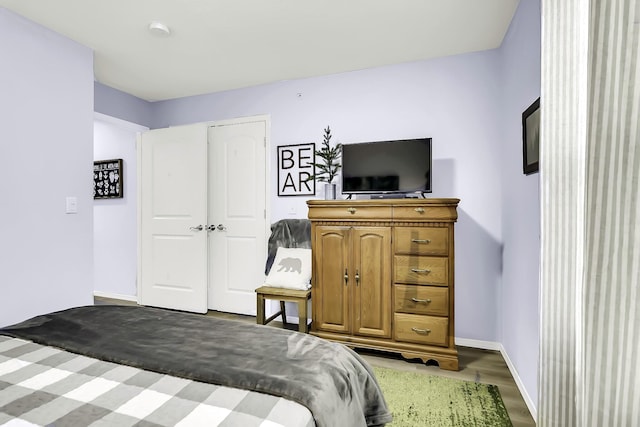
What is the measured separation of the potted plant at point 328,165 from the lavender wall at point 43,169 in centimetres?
202

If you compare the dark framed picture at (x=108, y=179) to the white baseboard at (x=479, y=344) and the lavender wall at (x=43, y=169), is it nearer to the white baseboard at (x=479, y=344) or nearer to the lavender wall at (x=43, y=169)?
the lavender wall at (x=43, y=169)

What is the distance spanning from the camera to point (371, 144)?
116 inches

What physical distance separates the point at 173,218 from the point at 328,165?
201 centimetres

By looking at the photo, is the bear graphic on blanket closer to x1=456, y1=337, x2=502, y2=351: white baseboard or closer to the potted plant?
the potted plant

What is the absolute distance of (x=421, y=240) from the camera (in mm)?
2543

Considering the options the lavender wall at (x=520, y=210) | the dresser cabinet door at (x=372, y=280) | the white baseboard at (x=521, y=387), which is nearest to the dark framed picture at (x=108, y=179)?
the dresser cabinet door at (x=372, y=280)

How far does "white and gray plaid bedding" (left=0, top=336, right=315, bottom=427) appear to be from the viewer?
2.60ft

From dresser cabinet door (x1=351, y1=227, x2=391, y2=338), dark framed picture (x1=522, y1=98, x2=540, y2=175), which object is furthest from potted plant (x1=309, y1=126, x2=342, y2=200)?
dark framed picture (x1=522, y1=98, x2=540, y2=175)

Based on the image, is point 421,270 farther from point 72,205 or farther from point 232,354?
point 72,205

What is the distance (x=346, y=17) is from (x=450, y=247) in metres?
1.85

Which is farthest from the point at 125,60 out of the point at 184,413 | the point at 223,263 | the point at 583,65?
the point at 583,65

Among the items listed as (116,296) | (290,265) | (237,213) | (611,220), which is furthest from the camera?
(116,296)

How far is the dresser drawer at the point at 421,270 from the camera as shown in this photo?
2490 mm

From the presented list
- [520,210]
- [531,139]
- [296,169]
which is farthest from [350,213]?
[531,139]
